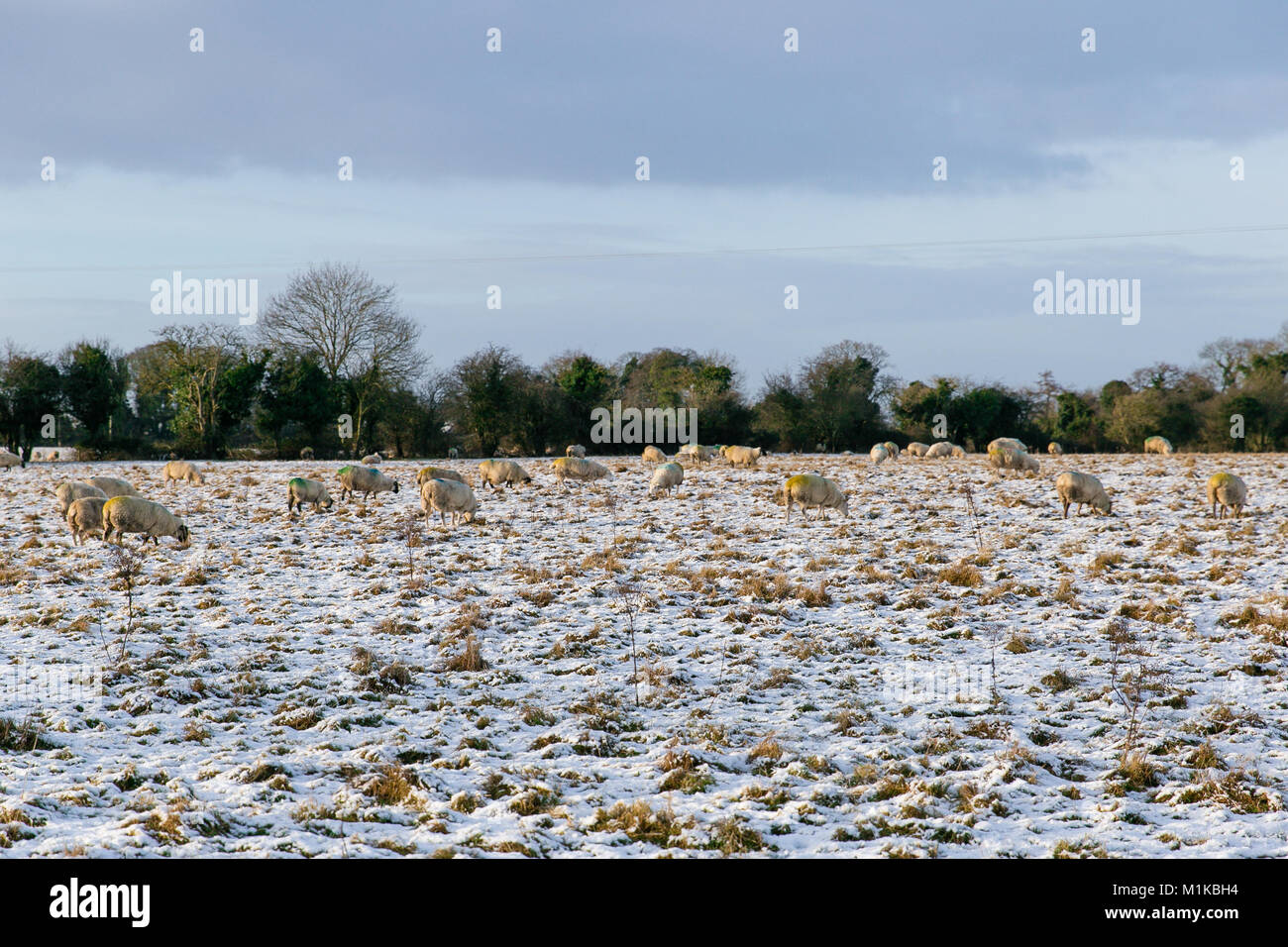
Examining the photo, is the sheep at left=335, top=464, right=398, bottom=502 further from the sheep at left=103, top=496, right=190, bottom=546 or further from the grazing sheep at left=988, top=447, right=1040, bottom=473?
the grazing sheep at left=988, top=447, right=1040, bottom=473

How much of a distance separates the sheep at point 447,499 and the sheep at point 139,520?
15.8 ft

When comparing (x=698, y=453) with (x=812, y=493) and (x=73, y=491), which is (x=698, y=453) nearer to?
(x=812, y=493)

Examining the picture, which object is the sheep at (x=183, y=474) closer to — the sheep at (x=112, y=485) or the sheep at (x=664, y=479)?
the sheep at (x=112, y=485)

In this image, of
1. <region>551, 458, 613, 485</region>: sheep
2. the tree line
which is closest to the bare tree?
the tree line

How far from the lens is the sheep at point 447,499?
19844 millimetres

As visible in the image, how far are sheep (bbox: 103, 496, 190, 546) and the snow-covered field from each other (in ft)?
1.59

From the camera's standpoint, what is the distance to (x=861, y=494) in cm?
2461

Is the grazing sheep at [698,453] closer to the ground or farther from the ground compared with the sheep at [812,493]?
farther from the ground

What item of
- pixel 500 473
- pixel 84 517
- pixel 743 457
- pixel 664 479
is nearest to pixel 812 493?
pixel 664 479

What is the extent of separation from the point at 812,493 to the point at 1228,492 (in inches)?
357

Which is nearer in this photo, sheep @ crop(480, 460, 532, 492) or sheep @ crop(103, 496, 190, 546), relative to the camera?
sheep @ crop(103, 496, 190, 546)

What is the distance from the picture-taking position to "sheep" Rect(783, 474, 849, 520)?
67.1 feet

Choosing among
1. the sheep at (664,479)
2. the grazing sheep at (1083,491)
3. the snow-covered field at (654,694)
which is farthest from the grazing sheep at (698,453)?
the snow-covered field at (654,694)
